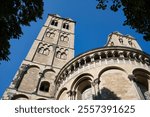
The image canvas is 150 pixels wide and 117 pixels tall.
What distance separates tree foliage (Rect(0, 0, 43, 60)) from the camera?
28.0 feet

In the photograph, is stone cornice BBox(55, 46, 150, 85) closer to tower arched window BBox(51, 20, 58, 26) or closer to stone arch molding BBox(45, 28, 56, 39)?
stone arch molding BBox(45, 28, 56, 39)

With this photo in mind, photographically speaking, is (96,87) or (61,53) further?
(61,53)

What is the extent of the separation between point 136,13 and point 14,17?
4906 millimetres

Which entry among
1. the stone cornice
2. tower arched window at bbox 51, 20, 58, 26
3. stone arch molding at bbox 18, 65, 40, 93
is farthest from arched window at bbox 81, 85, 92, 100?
tower arched window at bbox 51, 20, 58, 26

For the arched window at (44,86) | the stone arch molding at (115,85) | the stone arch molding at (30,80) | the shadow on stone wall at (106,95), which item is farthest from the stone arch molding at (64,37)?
the shadow on stone wall at (106,95)

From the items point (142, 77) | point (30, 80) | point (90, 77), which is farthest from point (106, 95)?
point (30, 80)

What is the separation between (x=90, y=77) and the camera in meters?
15.6

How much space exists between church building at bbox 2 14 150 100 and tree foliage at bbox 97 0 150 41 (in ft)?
17.8

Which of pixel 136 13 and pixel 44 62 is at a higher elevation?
pixel 44 62

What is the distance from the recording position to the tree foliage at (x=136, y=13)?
8398 millimetres

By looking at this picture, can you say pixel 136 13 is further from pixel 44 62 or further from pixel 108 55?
pixel 44 62

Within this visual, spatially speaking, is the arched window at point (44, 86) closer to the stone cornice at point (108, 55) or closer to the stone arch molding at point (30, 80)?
the stone arch molding at point (30, 80)

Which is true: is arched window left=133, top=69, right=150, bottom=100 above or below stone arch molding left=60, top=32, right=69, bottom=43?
below

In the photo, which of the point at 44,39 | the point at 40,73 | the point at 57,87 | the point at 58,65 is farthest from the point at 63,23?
the point at 57,87
